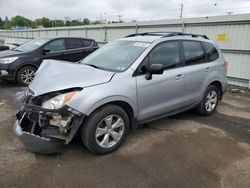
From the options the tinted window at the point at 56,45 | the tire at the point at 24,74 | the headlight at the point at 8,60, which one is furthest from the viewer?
the tinted window at the point at 56,45

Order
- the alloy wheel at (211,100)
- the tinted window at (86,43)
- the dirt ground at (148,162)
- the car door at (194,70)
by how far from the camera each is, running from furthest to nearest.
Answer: the tinted window at (86,43) < the alloy wheel at (211,100) < the car door at (194,70) < the dirt ground at (148,162)

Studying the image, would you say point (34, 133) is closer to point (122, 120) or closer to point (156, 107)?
point (122, 120)

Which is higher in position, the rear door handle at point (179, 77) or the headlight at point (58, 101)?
the rear door handle at point (179, 77)

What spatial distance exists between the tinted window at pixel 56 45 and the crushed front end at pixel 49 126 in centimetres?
498

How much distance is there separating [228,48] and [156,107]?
18.6 ft

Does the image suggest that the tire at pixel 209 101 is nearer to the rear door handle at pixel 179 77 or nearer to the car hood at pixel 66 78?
the rear door handle at pixel 179 77

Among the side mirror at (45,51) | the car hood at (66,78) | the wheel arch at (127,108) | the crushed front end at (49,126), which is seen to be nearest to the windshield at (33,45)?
the side mirror at (45,51)

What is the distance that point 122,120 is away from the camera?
10.5ft

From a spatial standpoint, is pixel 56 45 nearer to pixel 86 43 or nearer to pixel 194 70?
pixel 86 43

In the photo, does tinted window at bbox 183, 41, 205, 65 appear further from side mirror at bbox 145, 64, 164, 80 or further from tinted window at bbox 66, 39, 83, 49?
tinted window at bbox 66, 39, 83, 49

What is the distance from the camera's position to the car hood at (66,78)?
2848mm

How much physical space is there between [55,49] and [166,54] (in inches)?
196

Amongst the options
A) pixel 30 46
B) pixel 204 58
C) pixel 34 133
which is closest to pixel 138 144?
pixel 34 133

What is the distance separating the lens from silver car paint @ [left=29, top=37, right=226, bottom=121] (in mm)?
2844
